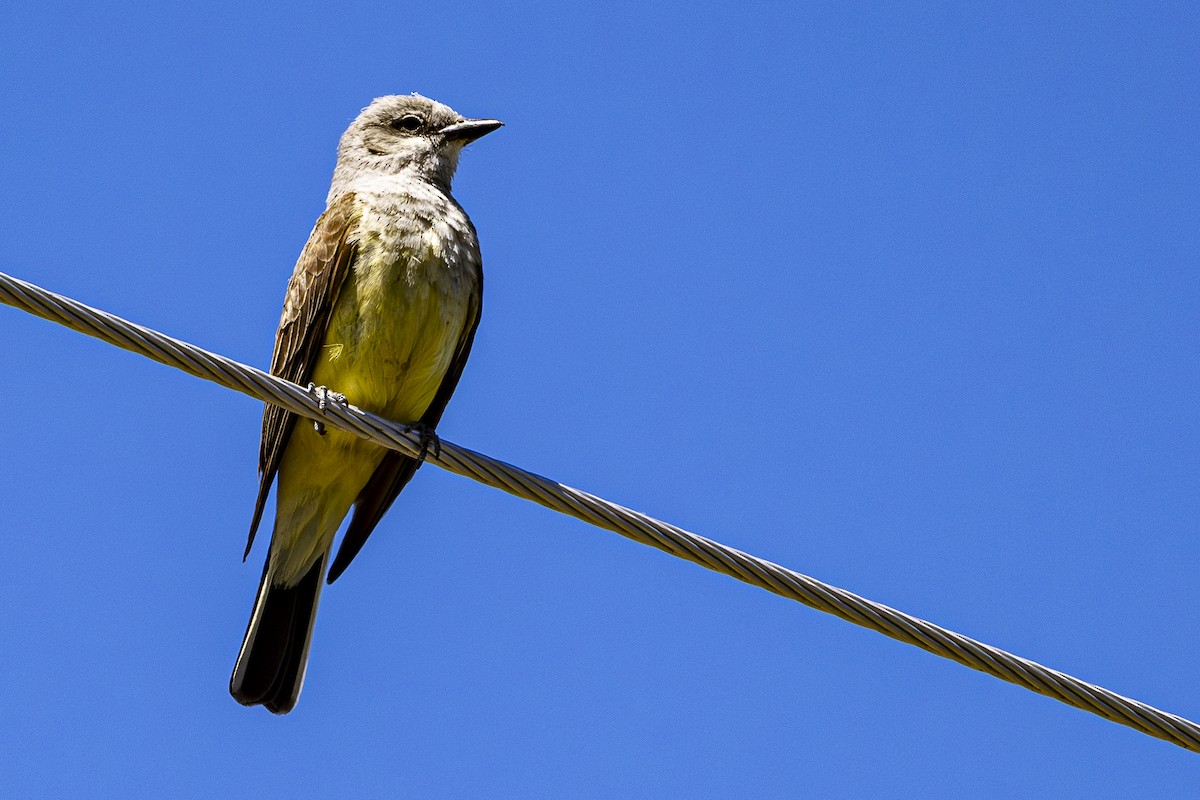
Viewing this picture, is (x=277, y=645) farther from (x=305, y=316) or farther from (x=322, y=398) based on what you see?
(x=322, y=398)

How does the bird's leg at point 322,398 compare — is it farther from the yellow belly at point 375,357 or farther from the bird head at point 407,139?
the bird head at point 407,139

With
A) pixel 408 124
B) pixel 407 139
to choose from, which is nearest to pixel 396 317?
pixel 407 139

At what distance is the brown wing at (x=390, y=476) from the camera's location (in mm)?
6629

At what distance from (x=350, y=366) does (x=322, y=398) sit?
1.29 m

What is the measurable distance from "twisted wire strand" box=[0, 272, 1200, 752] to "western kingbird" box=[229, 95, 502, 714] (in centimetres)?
191

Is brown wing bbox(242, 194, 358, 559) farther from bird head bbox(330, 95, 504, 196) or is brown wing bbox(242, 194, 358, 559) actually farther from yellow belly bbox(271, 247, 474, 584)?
bird head bbox(330, 95, 504, 196)

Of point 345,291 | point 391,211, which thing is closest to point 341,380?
point 345,291

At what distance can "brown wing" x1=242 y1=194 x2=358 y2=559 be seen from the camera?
6238mm

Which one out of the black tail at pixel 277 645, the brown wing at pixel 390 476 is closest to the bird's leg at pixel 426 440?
the brown wing at pixel 390 476

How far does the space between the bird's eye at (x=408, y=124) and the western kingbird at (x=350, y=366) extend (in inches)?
28.9

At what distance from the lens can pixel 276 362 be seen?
21.3 ft

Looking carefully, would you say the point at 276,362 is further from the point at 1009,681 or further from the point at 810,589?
the point at 1009,681

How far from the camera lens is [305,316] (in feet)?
20.6

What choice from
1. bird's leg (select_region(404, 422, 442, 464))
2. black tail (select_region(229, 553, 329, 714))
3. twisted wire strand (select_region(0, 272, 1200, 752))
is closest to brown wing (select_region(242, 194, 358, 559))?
black tail (select_region(229, 553, 329, 714))
